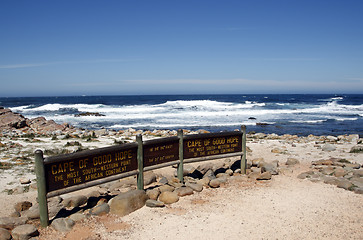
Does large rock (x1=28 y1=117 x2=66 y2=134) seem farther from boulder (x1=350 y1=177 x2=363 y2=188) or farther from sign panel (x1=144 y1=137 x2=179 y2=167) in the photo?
boulder (x1=350 y1=177 x2=363 y2=188)

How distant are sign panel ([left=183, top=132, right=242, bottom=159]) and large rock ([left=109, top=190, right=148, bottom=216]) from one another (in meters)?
1.90

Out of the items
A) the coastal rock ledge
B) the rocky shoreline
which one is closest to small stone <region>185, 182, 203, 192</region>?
the rocky shoreline

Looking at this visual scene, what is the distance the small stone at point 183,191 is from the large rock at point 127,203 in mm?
920

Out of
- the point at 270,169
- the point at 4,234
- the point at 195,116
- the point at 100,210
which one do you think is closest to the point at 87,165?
the point at 100,210

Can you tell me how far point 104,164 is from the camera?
6047 mm

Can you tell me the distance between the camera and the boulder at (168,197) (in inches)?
250

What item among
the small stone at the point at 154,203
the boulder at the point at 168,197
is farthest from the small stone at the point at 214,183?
the small stone at the point at 154,203

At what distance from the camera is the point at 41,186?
5145 mm

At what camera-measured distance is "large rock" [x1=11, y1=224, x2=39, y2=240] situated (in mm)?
4730

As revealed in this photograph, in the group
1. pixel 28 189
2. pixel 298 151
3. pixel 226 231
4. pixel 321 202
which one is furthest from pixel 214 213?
pixel 298 151

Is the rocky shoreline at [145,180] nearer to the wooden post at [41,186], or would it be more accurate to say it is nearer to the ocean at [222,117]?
the wooden post at [41,186]

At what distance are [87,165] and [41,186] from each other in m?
0.90

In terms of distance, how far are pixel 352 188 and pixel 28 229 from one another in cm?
669

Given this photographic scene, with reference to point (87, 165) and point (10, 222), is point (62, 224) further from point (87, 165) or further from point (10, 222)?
point (87, 165)
